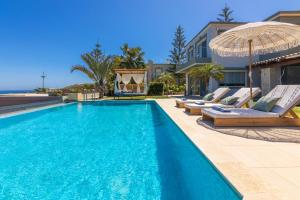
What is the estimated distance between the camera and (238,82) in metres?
22.2

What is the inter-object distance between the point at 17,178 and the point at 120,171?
1730mm

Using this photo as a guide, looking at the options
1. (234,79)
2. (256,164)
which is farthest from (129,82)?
(256,164)

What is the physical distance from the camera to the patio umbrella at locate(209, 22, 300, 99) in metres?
7.09

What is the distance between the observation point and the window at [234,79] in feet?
72.5

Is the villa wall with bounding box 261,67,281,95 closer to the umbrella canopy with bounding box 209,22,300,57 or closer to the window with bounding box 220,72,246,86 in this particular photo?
the window with bounding box 220,72,246,86

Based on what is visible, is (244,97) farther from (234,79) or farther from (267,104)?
(234,79)

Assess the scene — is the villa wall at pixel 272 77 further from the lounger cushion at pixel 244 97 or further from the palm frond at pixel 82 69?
the palm frond at pixel 82 69

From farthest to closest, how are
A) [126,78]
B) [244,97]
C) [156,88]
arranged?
[156,88] < [126,78] < [244,97]

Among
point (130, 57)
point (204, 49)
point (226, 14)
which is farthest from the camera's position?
point (226, 14)

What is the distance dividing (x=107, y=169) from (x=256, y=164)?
2.56m

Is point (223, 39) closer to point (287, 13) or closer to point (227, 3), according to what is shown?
point (287, 13)

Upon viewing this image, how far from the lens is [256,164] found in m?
3.33

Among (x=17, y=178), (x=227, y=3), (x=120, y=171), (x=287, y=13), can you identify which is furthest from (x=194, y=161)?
(x=227, y=3)

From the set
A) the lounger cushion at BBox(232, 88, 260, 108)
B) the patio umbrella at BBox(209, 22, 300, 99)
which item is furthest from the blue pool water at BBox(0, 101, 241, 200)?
the patio umbrella at BBox(209, 22, 300, 99)
